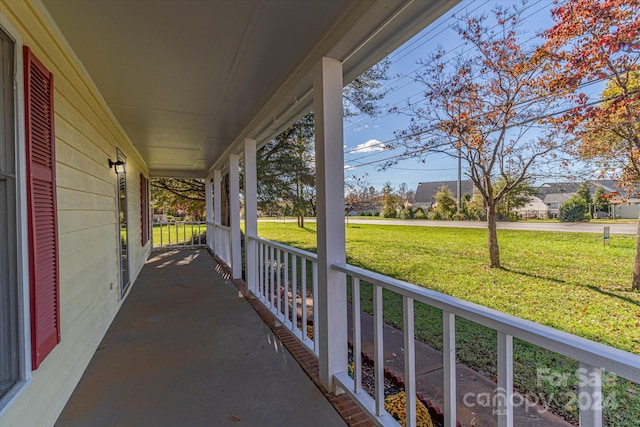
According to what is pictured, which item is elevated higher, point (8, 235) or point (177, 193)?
point (177, 193)

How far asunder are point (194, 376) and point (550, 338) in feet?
7.71

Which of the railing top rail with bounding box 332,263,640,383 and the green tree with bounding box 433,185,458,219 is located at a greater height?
the green tree with bounding box 433,185,458,219

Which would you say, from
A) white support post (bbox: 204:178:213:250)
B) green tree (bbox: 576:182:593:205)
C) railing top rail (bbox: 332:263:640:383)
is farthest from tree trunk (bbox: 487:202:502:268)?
white support post (bbox: 204:178:213:250)

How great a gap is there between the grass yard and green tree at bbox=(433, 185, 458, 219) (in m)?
1.18

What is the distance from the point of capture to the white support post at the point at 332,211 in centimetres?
206

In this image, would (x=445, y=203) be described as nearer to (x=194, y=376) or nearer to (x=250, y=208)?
(x=250, y=208)

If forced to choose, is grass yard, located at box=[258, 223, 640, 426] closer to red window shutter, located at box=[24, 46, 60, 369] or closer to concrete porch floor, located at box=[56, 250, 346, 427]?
concrete porch floor, located at box=[56, 250, 346, 427]

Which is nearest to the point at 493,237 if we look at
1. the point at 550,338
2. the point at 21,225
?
the point at 550,338

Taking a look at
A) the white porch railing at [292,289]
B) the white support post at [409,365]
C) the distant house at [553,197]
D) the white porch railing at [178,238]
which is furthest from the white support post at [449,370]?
the white porch railing at [178,238]

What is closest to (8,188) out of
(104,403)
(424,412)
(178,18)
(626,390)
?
(178,18)

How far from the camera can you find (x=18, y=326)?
146 centimetres

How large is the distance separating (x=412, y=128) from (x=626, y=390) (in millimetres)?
4670

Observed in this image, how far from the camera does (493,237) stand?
523 cm

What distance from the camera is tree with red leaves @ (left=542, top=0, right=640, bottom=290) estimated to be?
8.29 ft
